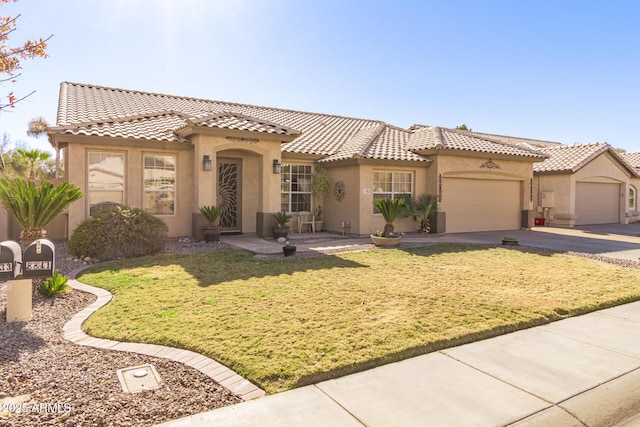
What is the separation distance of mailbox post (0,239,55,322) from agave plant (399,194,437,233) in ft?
45.3

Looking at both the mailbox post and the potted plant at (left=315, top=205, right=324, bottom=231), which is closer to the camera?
the mailbox post

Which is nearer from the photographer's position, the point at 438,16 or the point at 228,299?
the point at 228,299

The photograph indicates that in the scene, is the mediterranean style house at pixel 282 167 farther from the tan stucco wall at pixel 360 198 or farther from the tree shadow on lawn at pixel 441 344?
the tree shadow on lawn at pixel 441 344

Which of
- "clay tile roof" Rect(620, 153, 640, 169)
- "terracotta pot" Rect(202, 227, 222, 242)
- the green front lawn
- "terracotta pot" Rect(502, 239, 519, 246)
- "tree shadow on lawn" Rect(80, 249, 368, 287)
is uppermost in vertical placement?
"clay tile roof" Rect(620, 153, 640, 169)

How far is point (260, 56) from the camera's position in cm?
1533

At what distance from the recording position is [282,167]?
17.2 meters

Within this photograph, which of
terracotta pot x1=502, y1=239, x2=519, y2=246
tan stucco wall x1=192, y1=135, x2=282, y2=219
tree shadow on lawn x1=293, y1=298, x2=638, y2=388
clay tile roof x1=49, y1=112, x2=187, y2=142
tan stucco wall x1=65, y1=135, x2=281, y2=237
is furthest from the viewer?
terracotta pot x1=502, y1=239, x2=519, y2=246

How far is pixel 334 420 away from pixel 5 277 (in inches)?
196

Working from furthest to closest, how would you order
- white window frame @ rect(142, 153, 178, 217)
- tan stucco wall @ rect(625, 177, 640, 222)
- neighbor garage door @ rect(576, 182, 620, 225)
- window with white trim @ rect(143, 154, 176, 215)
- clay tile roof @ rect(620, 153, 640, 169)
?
clay tile roof @ rect(620, 153, 640, 169)
tan stucco wall @ rect(625, 177, 640, 222)
neighbor garage door @ rect(576, 182, 620, 225)
window with white trim @ rect(143, 154, 176, 215)
white window frame @ rect(142, 153, 178, 217)

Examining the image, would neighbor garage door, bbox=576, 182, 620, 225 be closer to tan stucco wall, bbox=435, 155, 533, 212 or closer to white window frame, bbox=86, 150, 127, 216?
tan stucco wall, bbox=435, 155, 533, 212

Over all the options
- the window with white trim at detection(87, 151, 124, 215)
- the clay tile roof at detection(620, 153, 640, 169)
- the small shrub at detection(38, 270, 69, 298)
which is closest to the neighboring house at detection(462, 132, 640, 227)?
the clay tile roof at detection(620, 153, 640, 169)

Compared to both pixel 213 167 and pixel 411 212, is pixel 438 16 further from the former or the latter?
pixel 213 167

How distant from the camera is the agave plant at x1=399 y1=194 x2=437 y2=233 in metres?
17.3

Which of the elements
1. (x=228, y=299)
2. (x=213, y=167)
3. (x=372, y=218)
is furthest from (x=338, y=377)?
(x=372, y=218)
